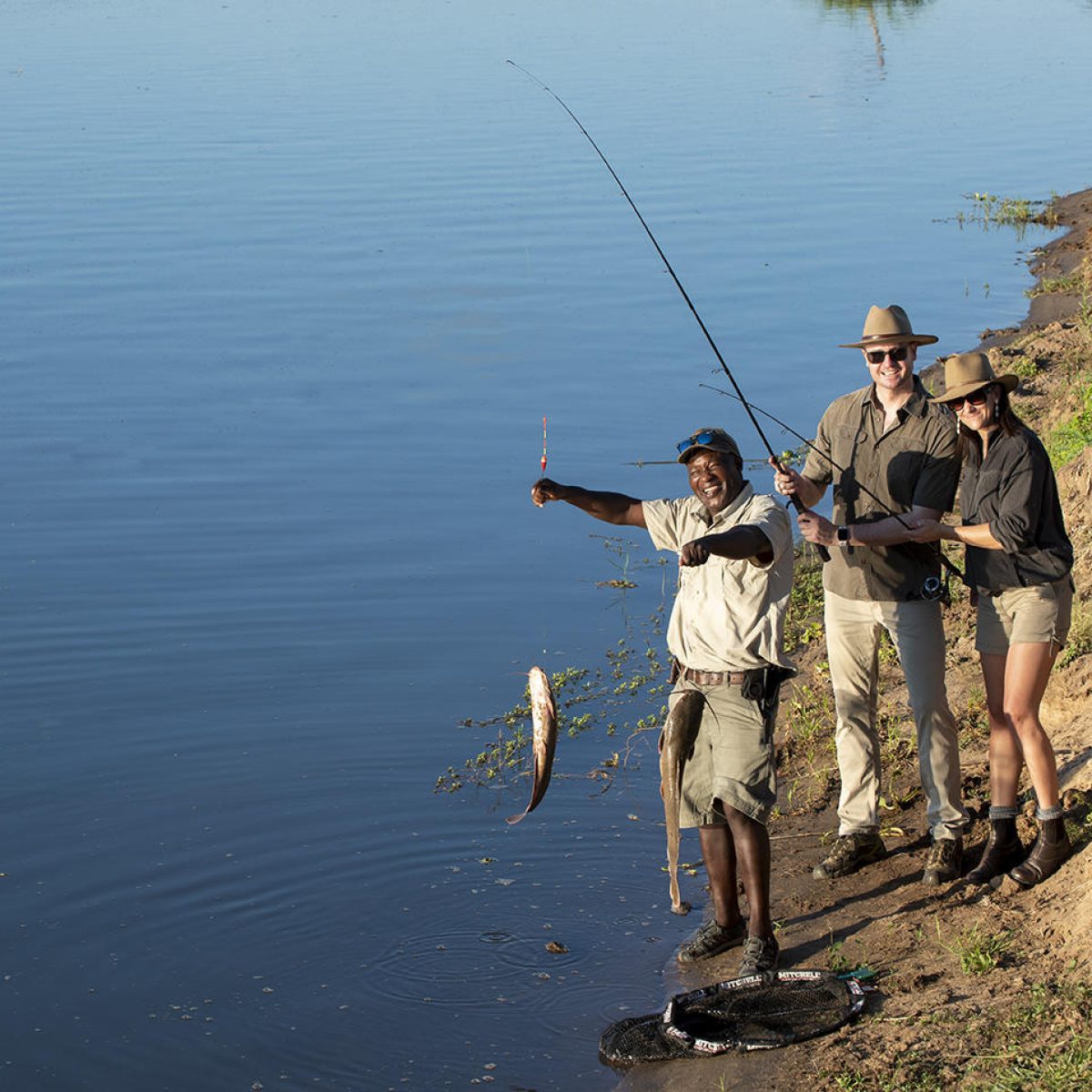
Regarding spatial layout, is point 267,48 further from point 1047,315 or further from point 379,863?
point 379,863

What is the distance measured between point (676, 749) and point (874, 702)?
1.10 m

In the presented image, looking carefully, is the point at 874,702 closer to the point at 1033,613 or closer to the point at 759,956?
the point at 1033,613

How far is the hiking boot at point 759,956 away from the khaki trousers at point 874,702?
91 cm

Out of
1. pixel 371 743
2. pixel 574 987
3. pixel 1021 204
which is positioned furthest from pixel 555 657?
pixel 1021 204

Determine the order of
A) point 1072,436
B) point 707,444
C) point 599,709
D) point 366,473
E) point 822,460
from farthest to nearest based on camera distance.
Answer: point 366,473
point 1072,436
point 599,709
point 822,460
point 707,444

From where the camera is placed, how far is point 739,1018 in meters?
5.86

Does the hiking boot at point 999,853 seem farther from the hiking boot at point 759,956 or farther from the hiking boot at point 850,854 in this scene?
the hiking boot at point 759,956

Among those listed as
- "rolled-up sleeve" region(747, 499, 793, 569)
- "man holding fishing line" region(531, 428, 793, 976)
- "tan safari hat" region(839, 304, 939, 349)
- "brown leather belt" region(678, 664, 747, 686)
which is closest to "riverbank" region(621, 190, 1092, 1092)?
"man holding fishing line" region(531, 428, 793, 976)

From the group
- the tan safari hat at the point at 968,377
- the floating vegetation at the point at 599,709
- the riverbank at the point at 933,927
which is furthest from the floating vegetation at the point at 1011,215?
the tan safari hat at the point at 968,377

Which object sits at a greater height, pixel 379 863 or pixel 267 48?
pixel 267 48

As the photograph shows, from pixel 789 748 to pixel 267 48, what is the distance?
3179cm

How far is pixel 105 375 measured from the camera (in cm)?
1551

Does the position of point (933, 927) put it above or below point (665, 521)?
below

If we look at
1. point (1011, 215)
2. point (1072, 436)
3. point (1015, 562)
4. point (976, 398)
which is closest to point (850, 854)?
point (1015, 562)
